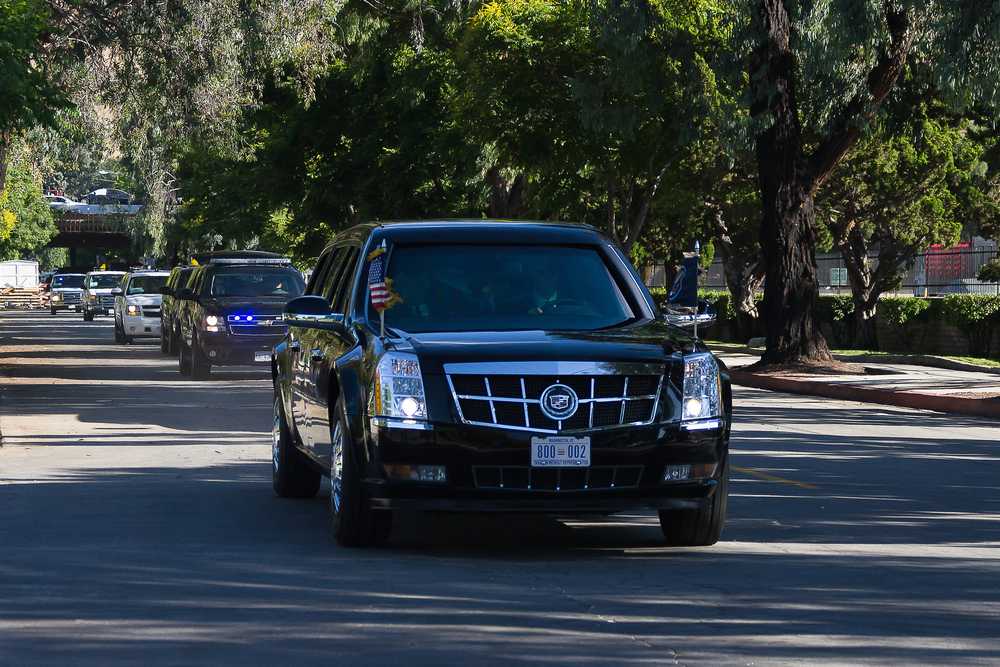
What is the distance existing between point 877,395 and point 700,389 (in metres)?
14.6

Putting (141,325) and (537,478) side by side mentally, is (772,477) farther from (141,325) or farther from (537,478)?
(141,325)

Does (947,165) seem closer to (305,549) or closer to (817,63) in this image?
(817,63)

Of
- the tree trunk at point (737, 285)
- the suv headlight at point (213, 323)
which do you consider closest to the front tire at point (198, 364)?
the suv headlight at point (213, 323)

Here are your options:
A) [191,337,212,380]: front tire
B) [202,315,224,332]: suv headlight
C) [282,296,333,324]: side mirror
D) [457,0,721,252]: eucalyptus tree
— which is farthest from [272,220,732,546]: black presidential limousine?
[457,0,721,252]: eucalyptus tree

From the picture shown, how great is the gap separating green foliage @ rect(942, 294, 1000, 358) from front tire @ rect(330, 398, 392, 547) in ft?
90.0

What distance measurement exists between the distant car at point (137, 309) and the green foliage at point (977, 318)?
19536 millimetres

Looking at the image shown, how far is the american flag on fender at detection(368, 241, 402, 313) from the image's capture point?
27.1ft

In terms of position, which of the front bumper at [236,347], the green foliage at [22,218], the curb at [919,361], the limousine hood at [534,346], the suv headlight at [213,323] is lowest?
the curb at [919,361]

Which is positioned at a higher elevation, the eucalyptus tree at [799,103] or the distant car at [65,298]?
the eucalyptus tree at [799,103]

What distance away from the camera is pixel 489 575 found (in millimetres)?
7426

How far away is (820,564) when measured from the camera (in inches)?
310

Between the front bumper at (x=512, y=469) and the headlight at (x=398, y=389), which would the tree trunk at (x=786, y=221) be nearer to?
the front bumper at (x=512, y=469)

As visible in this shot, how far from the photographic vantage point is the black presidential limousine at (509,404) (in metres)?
7.60

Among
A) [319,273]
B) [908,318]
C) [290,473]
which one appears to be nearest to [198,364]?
[319,273]
